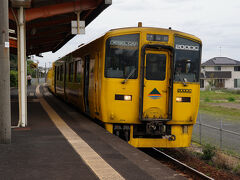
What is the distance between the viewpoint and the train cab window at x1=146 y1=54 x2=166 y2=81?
8.46 meters

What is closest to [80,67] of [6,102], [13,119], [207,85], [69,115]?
[69,115]

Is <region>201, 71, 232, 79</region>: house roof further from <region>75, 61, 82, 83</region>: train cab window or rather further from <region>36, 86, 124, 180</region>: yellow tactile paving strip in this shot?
<region>36, 86, 124, 180</region>: yellow tactile paving strip

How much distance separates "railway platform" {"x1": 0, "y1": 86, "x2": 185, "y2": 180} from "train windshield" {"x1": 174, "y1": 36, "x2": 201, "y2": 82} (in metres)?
2.49

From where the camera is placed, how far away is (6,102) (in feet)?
21.6

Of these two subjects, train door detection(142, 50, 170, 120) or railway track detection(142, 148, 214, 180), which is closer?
railway track detection(142, 148, 214, 180)

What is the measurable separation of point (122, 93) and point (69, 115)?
391 cm

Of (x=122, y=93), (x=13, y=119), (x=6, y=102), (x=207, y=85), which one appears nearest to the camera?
(x=6, y=102)

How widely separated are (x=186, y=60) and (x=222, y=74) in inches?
1976

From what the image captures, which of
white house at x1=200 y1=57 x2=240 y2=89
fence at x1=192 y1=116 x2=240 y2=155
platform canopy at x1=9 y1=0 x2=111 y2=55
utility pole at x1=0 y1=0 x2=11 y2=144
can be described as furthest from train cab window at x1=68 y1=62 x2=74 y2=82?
white house at x1=200 y1=57 x2=240 y2=89

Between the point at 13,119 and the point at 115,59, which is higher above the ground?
the point at 115,59

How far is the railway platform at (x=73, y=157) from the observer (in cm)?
482

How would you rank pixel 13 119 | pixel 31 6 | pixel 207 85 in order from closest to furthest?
pixel 31 6
pixel 13 119
pixel 207 85

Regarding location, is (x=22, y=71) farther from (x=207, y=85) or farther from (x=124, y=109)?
(x=207, y=85)

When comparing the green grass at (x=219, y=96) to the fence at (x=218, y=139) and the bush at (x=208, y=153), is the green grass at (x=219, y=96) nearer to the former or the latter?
the fence at (x=218, y=139)
